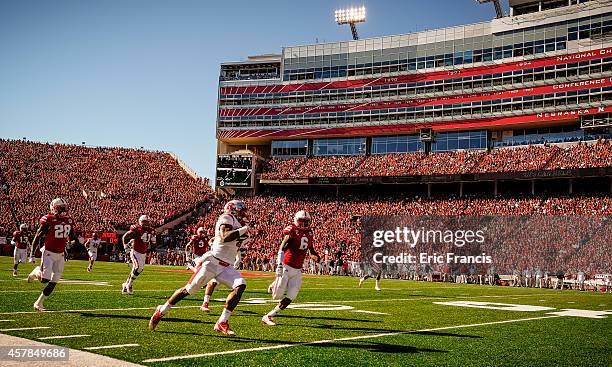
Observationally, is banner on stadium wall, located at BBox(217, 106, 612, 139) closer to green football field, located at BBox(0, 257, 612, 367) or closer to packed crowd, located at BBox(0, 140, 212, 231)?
packed crowd, located at BBox(0, 140, 212, 231)

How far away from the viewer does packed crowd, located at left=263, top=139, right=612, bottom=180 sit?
4491 cm

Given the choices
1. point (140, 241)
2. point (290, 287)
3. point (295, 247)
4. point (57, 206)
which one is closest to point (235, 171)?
point (140, 241)

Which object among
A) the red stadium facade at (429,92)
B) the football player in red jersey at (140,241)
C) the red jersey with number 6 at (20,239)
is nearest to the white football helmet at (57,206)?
the football player in red jersey at (140,241)

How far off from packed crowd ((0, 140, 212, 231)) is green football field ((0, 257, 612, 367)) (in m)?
39.5

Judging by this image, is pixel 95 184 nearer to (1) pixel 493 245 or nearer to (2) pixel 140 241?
(1) pixel 493 245

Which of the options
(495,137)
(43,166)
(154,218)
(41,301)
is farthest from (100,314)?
(43,166)

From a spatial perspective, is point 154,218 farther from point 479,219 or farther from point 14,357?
point 14,357

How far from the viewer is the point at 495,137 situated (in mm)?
53406

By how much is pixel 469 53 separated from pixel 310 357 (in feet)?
169

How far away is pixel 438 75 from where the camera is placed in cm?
5519

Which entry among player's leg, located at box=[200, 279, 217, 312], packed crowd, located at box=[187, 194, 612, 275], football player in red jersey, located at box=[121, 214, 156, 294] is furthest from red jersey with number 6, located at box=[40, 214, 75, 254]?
packed crowd, located at box=[187, 194, 612, 275]

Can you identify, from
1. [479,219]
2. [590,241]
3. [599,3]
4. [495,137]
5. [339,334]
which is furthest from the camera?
[495,137]

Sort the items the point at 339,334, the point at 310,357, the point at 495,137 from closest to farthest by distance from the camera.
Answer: the point at 310,357 < the point at 339,334 < the point at 495,137

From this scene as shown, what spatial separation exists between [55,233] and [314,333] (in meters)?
5.65
